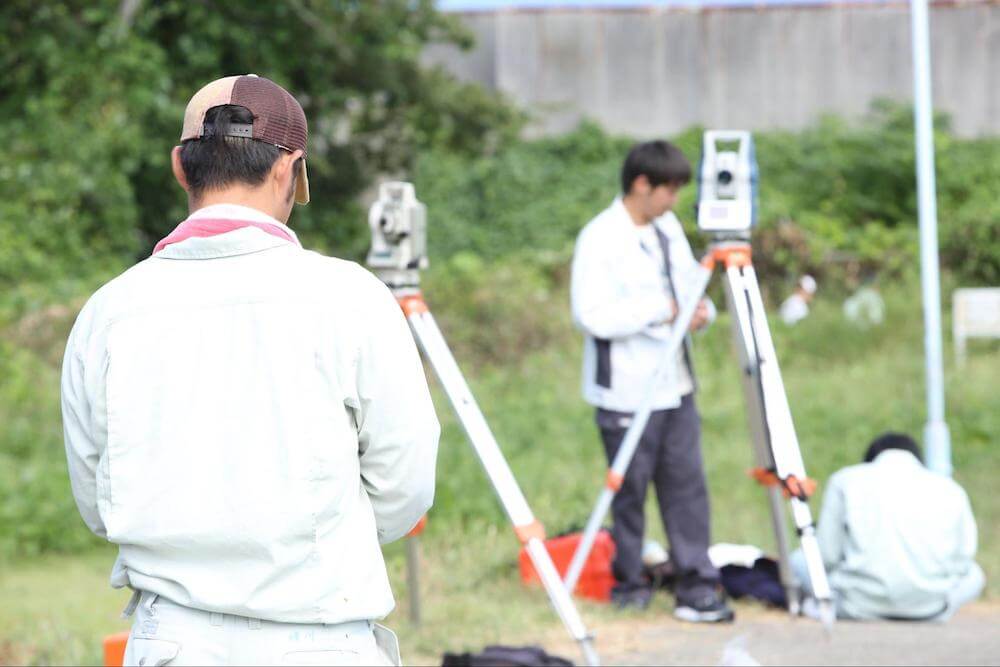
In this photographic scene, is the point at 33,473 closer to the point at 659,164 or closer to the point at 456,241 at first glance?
the point at 659,164

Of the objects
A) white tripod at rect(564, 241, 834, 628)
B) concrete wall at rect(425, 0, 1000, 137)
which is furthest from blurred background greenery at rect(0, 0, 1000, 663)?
white tripod at rect(564, 241, 834, 628)

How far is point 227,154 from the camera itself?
1.90m

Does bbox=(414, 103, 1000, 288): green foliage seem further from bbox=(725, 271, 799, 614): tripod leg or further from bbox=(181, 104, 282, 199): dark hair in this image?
bbox=(181, 104, 282, 199): dark hair

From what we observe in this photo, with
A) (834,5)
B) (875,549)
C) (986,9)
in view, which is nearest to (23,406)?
(875,549)

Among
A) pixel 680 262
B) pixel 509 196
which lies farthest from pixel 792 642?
pixel 509 196

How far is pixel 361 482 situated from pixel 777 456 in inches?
78.7

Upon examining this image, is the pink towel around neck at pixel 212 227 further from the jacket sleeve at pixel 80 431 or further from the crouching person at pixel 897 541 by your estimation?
the crouching person at pixel 897 541

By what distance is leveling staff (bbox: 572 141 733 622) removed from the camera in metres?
4.66

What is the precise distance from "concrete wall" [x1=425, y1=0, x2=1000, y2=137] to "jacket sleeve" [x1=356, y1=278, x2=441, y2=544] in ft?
40.8

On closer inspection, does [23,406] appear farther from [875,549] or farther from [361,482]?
[361,482]

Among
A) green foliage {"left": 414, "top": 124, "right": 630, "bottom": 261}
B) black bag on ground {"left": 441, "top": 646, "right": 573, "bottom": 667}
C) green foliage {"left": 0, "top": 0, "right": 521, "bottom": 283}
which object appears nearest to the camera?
black bag on ground {"left": 441, "top": 646, "right": 573, "bottom": 667}

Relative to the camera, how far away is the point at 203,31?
37.3ft

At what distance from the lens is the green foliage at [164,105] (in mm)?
10266

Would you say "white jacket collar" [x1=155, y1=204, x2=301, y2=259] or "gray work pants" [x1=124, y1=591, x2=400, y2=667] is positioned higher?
"white jacket collar" [x1=155, y1=204, x2=301, y2=259]
